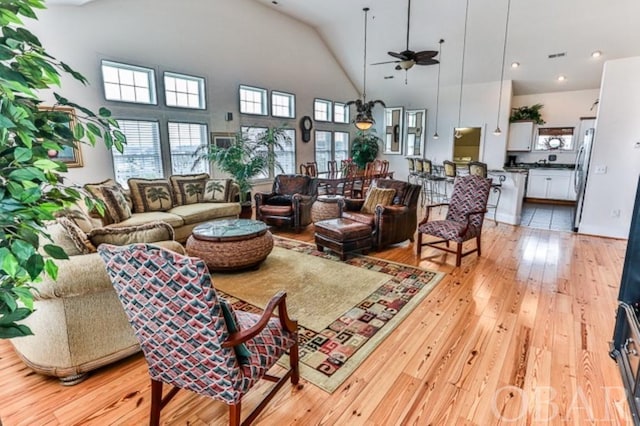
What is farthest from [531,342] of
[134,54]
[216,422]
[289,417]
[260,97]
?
[260,97]

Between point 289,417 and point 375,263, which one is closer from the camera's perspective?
point 289,417

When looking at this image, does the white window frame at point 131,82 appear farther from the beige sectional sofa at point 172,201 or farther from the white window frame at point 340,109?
the white window frame at point 340,109

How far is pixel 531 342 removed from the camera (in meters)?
2.58

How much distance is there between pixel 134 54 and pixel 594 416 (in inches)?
267

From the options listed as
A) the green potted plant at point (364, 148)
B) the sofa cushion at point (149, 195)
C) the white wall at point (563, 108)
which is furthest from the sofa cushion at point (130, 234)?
the white wall at point (563, 108)

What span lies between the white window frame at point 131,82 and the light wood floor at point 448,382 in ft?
13.2

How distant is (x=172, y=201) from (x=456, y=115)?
784 cm

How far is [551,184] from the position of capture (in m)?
8.48

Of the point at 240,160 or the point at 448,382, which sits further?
the point at 240,160

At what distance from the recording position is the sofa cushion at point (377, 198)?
15.9ft

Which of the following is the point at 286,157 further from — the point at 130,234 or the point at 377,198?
the point at 130,234

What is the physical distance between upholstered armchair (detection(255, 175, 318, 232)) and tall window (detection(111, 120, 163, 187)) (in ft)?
6.41

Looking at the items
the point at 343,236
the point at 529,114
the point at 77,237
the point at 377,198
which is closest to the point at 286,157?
the point at 377,198

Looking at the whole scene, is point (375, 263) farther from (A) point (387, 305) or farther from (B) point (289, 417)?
(B) point (289, 417)
